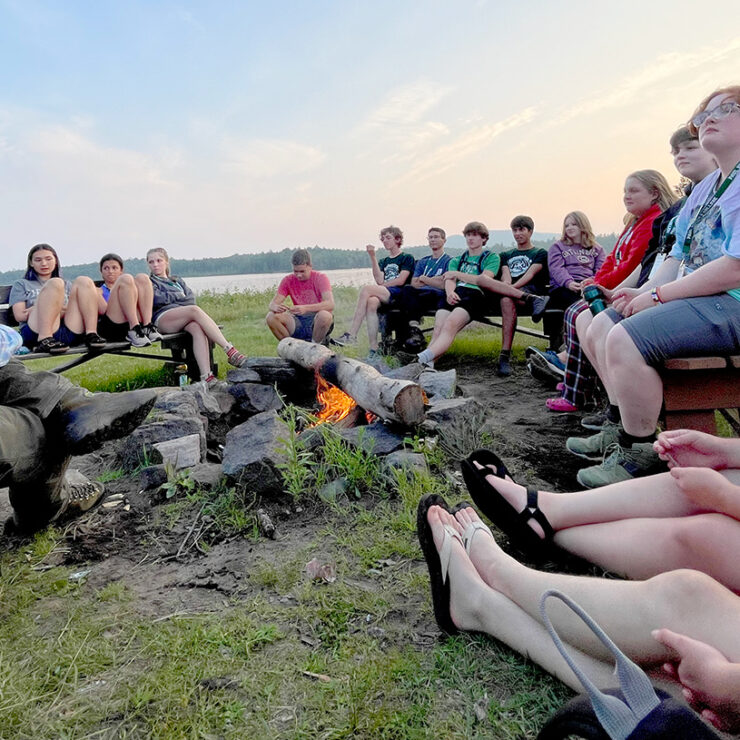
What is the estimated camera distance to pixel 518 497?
82.3 inches

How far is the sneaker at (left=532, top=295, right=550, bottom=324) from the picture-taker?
5629mm

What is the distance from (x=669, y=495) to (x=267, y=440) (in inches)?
76.8

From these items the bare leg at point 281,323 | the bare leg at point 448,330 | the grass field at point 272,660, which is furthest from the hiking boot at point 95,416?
the bare leg at point 281,323

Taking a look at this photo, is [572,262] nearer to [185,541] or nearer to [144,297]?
[144,297]

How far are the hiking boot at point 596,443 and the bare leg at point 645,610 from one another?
157 cm

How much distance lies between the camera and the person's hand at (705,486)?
1523 millimetres

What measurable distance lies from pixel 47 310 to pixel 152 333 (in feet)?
3.15

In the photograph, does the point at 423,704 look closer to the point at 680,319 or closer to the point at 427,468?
the point at 427,468

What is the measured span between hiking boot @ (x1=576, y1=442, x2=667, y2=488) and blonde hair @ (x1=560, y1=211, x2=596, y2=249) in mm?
3468

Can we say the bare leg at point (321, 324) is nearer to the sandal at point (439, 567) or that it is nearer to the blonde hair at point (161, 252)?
the blonde hair at point (161, 252)

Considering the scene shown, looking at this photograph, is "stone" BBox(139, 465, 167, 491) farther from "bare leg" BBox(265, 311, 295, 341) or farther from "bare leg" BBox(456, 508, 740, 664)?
"bare leg" BBox(265, 311, 295, 341)

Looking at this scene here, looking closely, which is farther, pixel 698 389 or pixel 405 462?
pixel 405 462

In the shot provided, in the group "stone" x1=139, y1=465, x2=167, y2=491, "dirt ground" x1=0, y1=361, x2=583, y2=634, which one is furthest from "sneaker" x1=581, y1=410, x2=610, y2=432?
"stone" x1=139, y1=465, x2=167, y2=491

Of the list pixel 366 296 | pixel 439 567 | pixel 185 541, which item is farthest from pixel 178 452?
pixel 366 296
